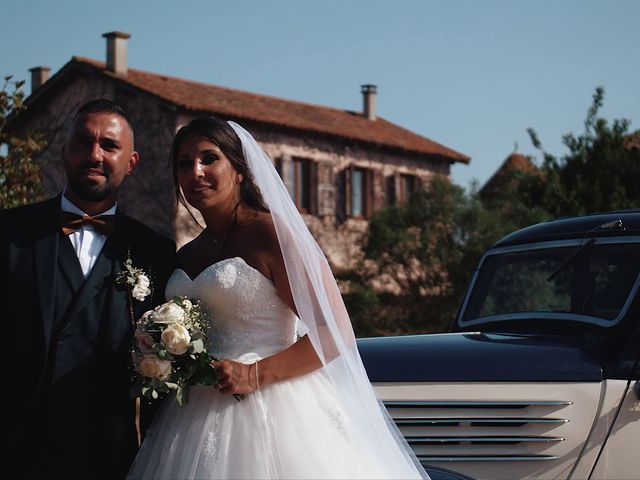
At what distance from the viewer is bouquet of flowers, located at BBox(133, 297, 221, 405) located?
10.7 ft

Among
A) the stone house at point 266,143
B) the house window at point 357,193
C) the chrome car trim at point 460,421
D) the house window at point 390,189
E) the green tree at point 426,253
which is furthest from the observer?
the house window at point 390,189

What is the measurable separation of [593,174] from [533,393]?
1073cm

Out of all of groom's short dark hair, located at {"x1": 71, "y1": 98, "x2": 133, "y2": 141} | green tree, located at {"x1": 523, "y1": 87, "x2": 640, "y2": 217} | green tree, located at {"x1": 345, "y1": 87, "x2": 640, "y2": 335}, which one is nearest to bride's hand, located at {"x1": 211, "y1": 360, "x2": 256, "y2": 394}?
groom's short dark hair, located at {"x1": 71, "y1": 98, "x2": 133, "y2": 141}

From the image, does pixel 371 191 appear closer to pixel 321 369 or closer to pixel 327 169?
pixel 327 169

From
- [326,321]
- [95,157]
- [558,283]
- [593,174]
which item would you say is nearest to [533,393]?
[558,283]

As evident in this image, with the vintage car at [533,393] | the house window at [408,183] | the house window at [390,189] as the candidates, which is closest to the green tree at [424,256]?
the house window at [390,189]

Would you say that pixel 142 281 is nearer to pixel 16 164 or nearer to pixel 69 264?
pixel 69 264

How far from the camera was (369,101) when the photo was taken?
28344mm

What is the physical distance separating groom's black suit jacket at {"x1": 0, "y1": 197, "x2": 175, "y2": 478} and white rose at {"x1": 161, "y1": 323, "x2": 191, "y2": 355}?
23 centimetres

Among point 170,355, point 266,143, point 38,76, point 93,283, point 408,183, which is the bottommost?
point 170,355

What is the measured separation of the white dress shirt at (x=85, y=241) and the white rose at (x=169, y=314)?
0.31 m

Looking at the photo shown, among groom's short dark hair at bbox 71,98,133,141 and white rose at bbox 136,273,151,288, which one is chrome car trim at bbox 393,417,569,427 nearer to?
white rose at bbox 136,273,151,288

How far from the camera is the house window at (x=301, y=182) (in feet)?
80.1

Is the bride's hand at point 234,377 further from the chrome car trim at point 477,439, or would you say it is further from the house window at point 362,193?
the house window at point 362,193
